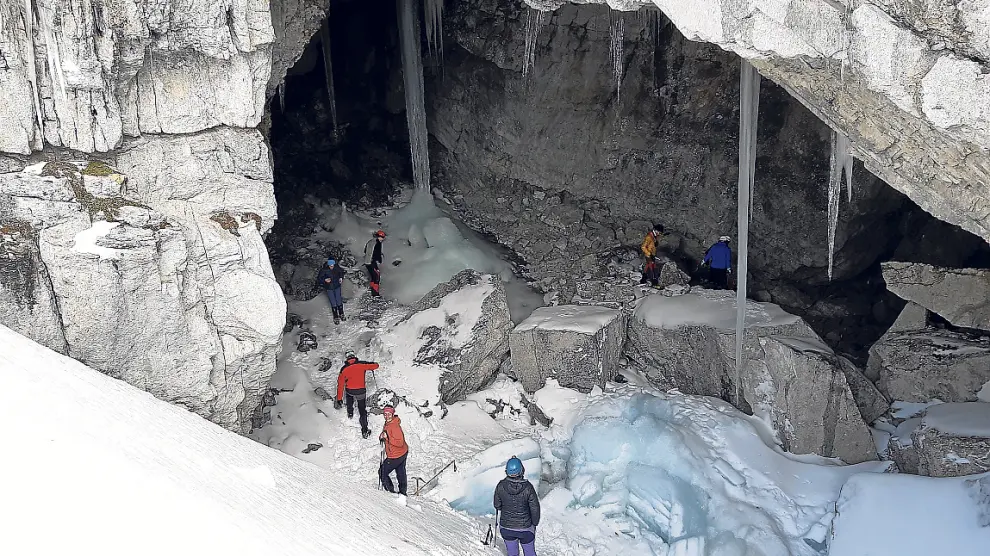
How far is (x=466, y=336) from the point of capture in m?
10.8

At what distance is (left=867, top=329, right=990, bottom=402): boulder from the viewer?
31.1 feet

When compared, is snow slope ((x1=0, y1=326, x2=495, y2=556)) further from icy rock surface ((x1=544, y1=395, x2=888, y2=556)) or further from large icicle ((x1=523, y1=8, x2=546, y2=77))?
large icicle ((x1=523, y1=8, x2=546, y2=77))

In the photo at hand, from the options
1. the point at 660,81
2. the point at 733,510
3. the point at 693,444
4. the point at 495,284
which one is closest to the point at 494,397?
the point at 495,284

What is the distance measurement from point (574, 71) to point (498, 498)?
29.0 ft

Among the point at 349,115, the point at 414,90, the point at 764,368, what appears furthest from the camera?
the point at 349,115

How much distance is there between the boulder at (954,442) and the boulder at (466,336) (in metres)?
5.36

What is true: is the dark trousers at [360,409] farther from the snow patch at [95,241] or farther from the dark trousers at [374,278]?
the snow patch at [95,241]

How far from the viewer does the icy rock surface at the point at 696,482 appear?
8.02 m

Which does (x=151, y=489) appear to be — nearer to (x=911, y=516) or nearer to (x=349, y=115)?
(x=911, y=516)

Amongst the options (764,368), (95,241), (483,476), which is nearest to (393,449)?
(483,476)

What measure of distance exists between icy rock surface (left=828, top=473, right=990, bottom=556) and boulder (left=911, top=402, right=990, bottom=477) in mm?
599

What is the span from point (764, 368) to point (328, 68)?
9680 millimetres

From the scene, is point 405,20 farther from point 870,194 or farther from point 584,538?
point 584,538

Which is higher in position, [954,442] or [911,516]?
[954,442]
